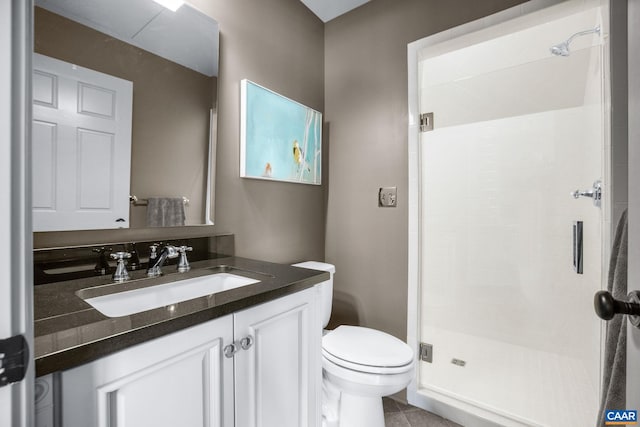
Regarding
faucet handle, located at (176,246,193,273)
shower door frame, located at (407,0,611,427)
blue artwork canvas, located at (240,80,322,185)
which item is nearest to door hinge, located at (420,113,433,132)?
shower door frame, located at (407,0,611,427)

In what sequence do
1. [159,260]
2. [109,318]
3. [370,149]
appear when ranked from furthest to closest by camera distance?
[370,149], [159,260], [109,318]

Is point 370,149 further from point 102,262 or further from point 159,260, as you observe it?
point 102,262

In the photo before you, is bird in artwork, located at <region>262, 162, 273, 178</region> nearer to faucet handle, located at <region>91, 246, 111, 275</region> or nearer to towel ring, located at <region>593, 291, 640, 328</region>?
faucet handle, located at <region>91, 246, 111, 275</region>

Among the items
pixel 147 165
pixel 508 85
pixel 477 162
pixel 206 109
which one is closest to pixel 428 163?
pixel 477 162

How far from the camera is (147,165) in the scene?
3.89ft

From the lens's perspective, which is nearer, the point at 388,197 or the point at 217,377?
the point at 217,377

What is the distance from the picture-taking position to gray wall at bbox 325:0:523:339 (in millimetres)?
1821

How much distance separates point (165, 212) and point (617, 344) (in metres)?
1.52

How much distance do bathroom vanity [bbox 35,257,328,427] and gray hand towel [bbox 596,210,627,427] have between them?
2.73 feet

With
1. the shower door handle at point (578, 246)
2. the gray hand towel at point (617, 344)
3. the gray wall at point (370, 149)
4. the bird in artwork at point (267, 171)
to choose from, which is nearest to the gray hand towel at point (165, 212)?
Answer: the bird in artwork at point (267, 171)

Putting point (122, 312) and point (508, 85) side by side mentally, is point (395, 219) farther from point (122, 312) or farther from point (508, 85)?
point (122, 312)

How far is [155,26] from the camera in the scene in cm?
121

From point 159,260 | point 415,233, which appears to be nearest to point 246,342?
point 159,260

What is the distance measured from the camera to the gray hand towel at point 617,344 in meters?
0.72
